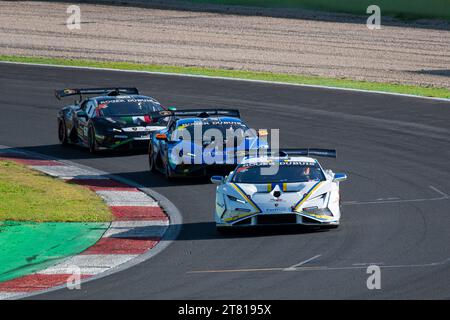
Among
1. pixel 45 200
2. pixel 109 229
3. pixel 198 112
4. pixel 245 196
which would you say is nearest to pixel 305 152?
pixel 245 196

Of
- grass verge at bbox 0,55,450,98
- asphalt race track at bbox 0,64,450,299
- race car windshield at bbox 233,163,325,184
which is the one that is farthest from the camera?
grass verge at bbox 0,55,450,98

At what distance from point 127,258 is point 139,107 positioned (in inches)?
462

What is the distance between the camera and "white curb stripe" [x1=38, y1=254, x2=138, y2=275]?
1759 cm

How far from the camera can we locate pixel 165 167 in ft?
84.4

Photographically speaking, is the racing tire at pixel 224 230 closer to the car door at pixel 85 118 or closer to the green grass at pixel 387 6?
the car door at pixel 85 118

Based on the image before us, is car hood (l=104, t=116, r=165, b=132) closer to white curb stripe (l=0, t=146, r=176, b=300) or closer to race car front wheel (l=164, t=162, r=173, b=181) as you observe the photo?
white curb stripe (l=0, t=146, r=176, b=300)

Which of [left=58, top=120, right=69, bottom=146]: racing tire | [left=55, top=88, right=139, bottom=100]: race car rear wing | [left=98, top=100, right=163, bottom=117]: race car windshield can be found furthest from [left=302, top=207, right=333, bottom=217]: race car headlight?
[left=58, top=120, right=69, bottom=146]: racing tire

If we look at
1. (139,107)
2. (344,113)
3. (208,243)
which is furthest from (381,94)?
(208,243)

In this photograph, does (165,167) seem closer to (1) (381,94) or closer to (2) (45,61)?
(1) (381,94)

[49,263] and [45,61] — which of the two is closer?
[49,263]

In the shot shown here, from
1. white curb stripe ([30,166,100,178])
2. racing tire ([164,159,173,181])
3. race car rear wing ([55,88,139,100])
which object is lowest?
white curb stripe ([30,166,100,178])

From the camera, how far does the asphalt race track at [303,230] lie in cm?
1622

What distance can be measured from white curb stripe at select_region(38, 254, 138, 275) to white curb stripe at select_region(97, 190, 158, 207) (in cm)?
436
